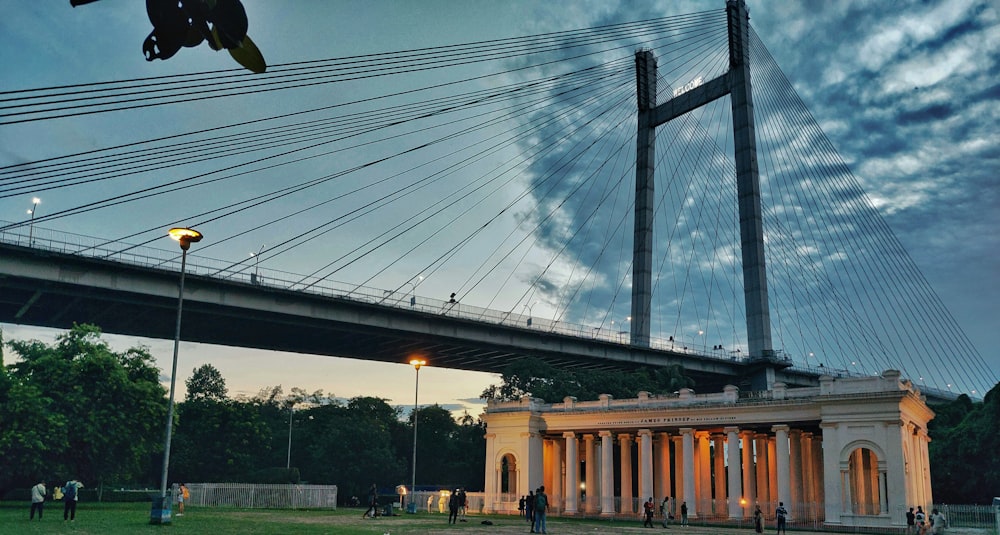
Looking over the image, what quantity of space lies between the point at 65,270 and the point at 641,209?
63.0m

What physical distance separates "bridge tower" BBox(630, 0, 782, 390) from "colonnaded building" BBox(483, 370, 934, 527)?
22.6m

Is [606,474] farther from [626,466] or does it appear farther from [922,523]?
[922,523]

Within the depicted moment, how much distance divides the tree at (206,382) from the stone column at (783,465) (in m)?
84.1

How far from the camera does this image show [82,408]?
143ft

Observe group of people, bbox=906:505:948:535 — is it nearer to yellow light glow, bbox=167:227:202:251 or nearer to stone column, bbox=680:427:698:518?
stone column, bbox=680:427:698:518

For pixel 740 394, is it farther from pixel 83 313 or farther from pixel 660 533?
pixel 83 313

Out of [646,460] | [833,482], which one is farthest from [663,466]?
[833,482]

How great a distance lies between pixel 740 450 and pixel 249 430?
45.3 m

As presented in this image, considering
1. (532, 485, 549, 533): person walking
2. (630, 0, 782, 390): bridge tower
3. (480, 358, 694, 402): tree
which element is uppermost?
(630, 0, 782, 390): bridge tower

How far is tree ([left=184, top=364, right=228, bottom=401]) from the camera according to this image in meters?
113

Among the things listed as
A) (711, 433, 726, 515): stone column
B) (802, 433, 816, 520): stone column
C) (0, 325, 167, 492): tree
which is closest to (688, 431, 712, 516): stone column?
(711, 433, 726, 515): stone column

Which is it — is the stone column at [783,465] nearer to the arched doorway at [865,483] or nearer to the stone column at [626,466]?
the arched doorway at [865,483]

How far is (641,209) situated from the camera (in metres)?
96.9

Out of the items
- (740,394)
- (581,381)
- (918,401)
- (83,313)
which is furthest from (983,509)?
(83,313)
